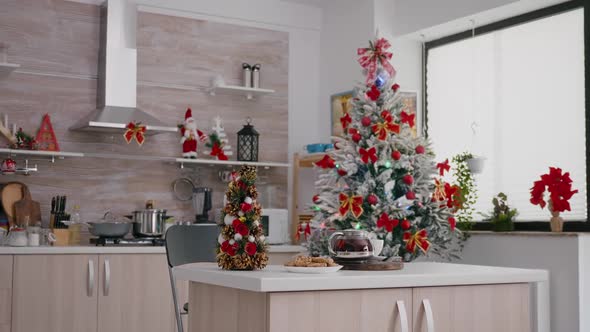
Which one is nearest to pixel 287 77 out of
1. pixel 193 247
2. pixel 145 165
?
pixel 145 165

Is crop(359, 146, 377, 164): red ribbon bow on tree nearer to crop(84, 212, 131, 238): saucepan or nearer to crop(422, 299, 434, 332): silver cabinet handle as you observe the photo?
crop(84, 212, 131, 238): saucepan

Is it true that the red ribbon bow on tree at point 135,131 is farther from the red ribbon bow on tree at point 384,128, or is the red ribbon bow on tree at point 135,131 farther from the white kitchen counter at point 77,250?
the red ribbon bow on tree at point 384,128

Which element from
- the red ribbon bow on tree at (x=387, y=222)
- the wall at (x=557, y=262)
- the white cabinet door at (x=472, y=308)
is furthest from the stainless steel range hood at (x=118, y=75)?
the white cabinet door at (x=472, y=308)

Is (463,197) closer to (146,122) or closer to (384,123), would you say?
(384,123)

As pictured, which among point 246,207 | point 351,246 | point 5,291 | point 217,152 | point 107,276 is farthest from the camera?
point 217,152

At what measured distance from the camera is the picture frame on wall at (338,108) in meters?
5.81

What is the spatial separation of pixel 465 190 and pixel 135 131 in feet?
7.36

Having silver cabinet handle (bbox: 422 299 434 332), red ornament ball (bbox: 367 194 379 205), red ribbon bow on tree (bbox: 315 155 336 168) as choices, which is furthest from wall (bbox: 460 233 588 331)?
silver cabinet handle (bbox: 422 299 434 332)

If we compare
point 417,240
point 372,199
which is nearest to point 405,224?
point 417,240

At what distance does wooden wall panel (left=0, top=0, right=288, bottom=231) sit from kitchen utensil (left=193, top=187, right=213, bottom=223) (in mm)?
188

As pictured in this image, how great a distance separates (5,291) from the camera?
4.51 meters

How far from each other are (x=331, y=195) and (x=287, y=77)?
5.07ft

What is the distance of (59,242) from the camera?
4.90 m

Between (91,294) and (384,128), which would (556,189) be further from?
(91,294)
